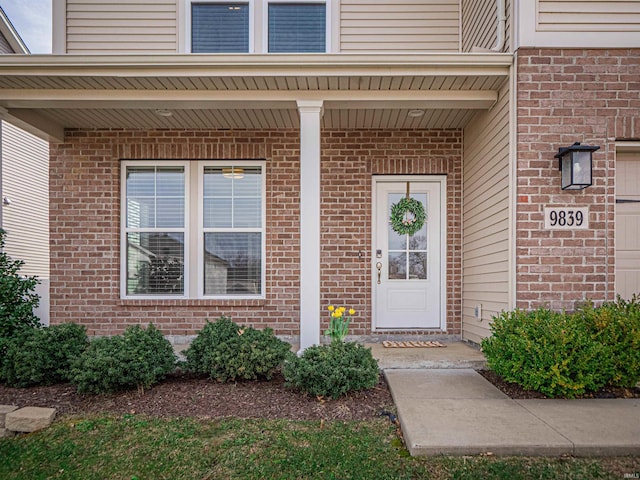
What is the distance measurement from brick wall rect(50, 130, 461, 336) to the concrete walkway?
1.97 metres

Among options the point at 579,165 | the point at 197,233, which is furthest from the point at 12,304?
the point at 579,165

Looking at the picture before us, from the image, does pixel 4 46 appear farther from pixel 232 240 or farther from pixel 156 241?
pixel 232 240

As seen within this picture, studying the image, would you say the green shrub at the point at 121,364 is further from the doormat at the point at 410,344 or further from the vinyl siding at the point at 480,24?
the vinyl siding at the point at 480,24

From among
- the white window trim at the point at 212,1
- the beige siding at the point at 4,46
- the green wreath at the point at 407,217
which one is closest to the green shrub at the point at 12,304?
the white window trim at the point at 212,1

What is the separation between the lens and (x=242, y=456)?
2.72 m

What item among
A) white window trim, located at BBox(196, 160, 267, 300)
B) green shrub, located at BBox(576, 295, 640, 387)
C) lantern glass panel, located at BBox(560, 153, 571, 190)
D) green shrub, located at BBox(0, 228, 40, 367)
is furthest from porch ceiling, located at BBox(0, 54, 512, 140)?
green shrub, located at BBox(576, 295, 640, 387)

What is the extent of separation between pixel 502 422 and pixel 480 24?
4.26 meters

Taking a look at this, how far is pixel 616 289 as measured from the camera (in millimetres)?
4430

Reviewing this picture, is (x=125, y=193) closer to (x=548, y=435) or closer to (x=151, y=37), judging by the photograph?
(x=151, y=37)

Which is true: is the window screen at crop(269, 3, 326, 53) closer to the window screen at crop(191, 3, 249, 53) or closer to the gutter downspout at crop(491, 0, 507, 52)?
the window screen at crop(191, 3, 249, 53)

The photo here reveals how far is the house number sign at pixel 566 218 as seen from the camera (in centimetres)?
418

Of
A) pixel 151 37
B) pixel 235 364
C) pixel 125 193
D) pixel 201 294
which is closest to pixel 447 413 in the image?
pixel 235 364

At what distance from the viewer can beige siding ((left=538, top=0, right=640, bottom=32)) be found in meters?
4.23

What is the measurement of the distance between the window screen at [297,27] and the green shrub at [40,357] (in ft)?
13.4
